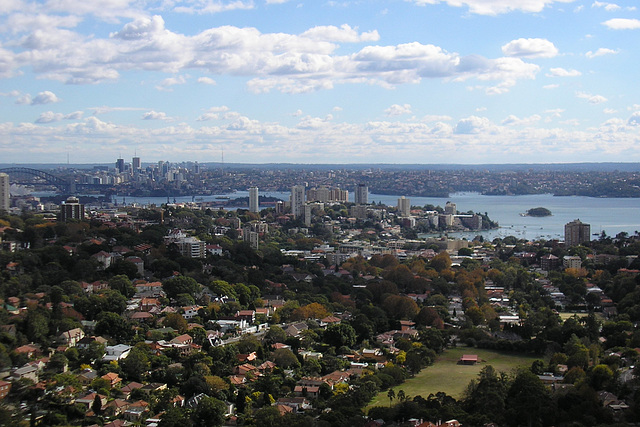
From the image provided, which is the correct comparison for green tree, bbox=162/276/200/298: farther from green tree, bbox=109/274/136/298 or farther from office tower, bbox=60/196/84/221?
office tower, bbox=60/196/84/221

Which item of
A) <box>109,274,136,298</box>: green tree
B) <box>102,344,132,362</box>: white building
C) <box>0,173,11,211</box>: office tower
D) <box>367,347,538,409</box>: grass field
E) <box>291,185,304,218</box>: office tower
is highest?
<box>0,173,11,211</box>: office tower

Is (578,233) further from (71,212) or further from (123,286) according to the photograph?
(123,286)

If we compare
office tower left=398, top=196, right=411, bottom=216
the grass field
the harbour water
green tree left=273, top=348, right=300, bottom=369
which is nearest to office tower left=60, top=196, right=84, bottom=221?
green tree left=273, top=348, right=300, bottom=369

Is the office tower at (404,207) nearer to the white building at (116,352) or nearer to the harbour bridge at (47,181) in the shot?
the harbour bridge at (47,181)

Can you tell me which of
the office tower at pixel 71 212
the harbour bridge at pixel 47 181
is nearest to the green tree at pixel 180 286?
the office tower at pixel 71 212

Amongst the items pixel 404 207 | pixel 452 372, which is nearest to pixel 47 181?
pixel 404 207

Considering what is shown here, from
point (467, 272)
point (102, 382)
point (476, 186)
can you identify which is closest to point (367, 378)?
point (102, 382)
